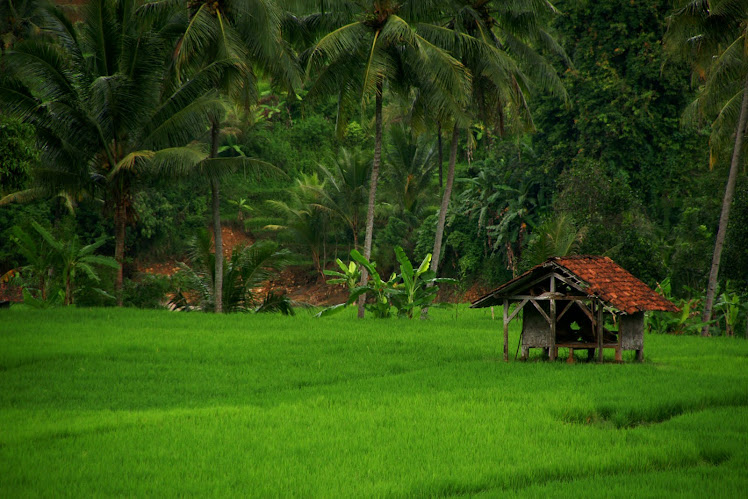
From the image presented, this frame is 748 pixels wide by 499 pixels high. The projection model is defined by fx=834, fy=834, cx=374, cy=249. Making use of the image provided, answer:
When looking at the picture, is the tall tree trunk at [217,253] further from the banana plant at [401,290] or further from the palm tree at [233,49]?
the banana plant at [401,290]

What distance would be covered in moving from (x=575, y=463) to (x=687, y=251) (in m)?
16.5

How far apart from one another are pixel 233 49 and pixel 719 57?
10998mm

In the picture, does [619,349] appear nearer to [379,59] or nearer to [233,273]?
[379,59]

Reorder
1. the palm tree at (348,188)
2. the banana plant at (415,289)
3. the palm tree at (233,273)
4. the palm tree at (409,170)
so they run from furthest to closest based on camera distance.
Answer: the palm tree at (409,170), the palm tree at (348,188), the palm tree at (233,273), the banana plant at (415,289)

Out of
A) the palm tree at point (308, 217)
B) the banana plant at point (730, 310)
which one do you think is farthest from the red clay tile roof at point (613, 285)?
the palm tree at point (308, 217)

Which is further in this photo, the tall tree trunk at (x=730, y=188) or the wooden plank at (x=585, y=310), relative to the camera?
the tall tree trunk at (x=730, y=188)

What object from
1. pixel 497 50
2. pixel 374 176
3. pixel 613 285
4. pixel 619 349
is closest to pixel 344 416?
pixel 613 285

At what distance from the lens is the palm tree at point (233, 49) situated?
18484 mm

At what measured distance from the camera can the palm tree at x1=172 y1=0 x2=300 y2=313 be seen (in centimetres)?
1848

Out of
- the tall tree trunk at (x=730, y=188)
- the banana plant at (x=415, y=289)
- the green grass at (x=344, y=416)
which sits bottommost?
the green grass at (x=344, y=416)

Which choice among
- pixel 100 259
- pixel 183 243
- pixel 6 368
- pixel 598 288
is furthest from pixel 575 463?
pixel 183 243

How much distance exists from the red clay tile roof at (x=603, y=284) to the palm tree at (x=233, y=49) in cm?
772

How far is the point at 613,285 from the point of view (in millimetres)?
14695

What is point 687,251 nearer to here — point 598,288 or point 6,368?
point 598,288
